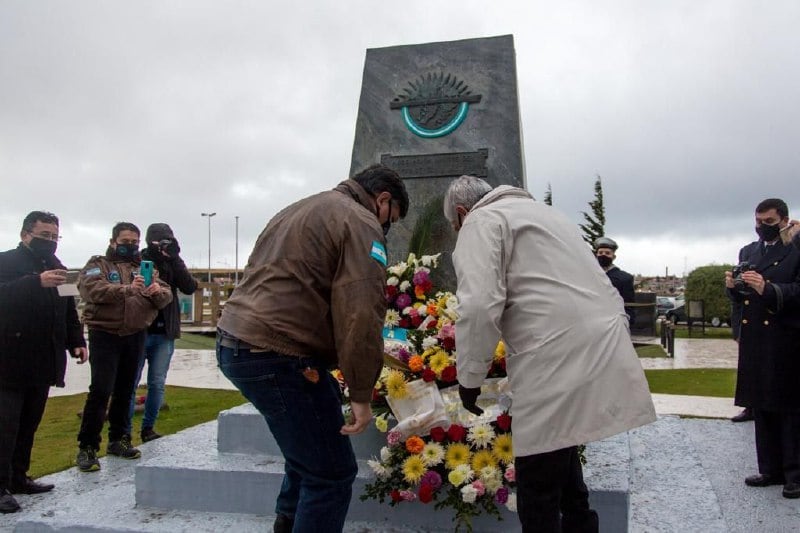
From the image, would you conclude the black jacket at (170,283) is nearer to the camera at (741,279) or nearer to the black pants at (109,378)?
the black pants at (109,378)

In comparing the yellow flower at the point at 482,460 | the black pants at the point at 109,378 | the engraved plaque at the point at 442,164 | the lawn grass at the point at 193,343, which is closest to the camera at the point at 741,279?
the engraved plaque at the point at 442,164

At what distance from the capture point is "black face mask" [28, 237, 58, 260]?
4430 mm

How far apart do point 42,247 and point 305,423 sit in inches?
117

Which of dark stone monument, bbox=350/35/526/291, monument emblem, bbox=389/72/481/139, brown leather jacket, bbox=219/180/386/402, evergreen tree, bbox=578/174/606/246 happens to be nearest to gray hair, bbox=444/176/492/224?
brown leather jacket, bbox=219/180/386/402

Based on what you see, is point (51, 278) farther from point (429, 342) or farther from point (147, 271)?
point (429, 342)

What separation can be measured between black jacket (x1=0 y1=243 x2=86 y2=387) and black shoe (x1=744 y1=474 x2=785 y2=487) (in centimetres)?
441

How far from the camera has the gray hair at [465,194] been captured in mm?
2797

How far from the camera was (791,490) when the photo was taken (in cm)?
405

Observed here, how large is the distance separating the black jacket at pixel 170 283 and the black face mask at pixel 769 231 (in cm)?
421

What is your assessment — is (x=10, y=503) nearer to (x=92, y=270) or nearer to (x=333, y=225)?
(x=92, y=270)

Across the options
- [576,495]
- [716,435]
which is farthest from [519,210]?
[716,435]

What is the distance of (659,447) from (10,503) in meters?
4.16

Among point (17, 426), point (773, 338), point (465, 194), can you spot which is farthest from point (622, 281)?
point (17, 426)

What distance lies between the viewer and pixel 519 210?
8.18 ft
